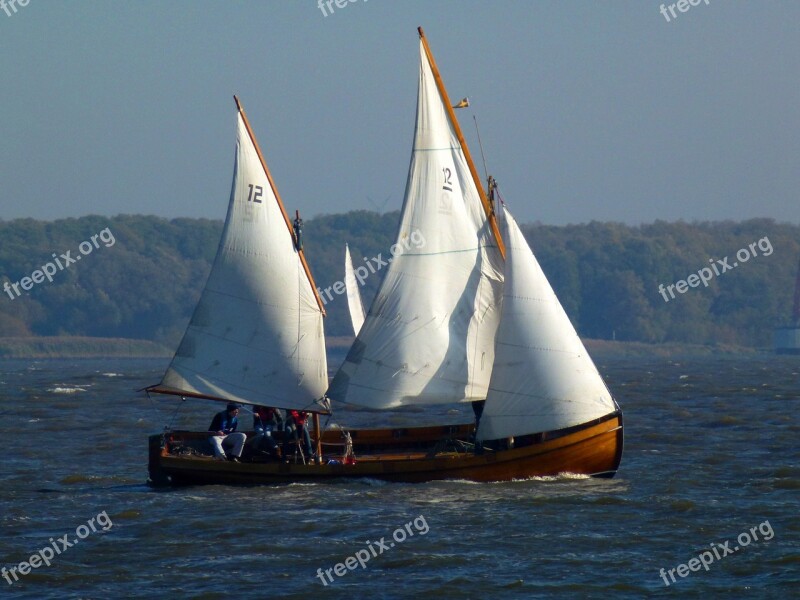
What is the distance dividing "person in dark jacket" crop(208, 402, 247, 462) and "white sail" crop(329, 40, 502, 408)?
A: 7.67 ft

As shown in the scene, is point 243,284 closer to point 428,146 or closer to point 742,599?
point 428,146

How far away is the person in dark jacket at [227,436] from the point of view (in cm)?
3209

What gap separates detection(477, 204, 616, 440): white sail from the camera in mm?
31797

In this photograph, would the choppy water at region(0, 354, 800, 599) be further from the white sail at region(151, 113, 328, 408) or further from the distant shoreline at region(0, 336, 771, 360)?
the distant shoreline at region(0, 336, 771, 360)

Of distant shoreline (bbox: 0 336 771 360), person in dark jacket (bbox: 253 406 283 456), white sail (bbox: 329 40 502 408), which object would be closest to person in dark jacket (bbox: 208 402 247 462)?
person in dark jacket (bbox: 253 406 283 456)

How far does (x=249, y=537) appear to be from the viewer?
26.1 meters

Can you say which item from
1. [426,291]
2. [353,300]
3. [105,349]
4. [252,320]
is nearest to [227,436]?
[252,320]

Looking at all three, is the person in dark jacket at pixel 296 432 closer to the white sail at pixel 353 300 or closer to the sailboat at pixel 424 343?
the sailboat at pixel 424 343

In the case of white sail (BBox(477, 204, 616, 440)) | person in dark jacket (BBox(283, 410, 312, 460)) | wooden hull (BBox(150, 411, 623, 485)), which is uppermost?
white sail (BBox(477, 204, 616, 440))

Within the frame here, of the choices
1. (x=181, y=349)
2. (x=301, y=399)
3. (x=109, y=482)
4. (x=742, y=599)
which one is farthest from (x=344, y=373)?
(x=742, y=599)

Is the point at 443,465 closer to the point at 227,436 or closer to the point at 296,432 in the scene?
the point at 296,432

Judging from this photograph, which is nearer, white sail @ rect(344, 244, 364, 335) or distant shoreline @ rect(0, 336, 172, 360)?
white sail @ rect(344, 244, 364, 335)

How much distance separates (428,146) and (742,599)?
1428cm

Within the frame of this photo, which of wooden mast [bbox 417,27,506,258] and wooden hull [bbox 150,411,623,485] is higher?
wooden mast [bbox 417,27,506,258]
